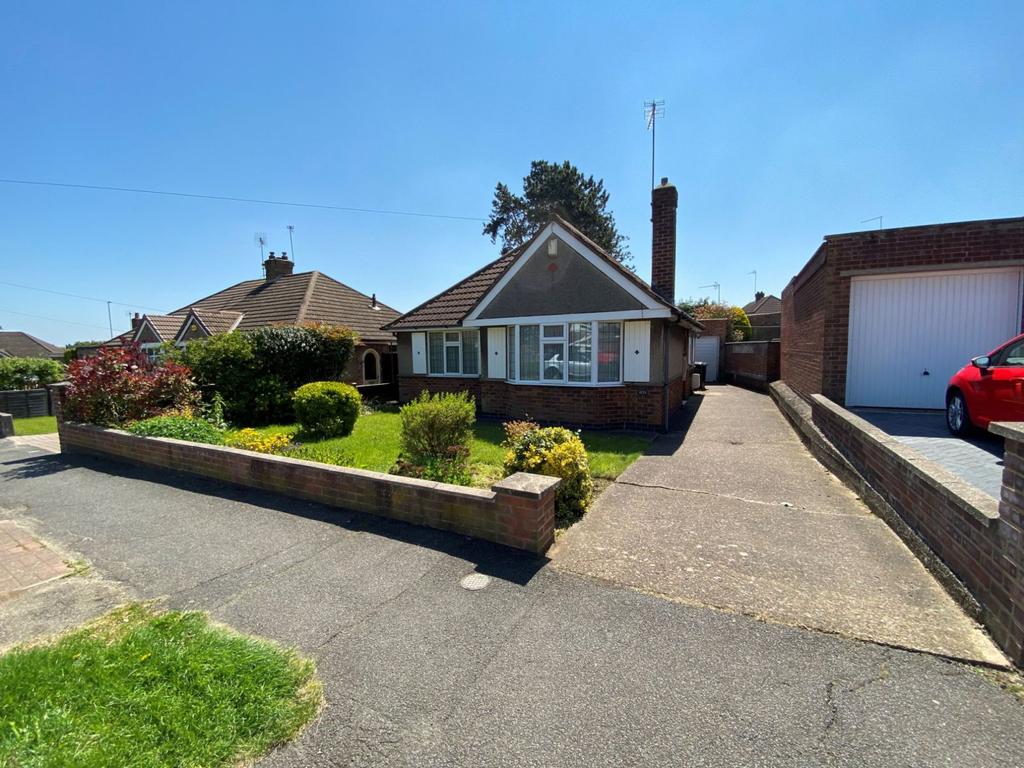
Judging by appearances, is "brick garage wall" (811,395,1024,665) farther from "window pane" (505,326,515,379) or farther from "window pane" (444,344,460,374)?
"window pane" (444,344,460,374)

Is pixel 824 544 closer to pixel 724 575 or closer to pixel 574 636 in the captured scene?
pixel 724 575

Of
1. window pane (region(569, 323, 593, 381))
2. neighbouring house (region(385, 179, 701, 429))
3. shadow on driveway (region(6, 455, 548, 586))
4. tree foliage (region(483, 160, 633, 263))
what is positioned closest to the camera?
shadow on driveway (region(6, 455, 548, 586))

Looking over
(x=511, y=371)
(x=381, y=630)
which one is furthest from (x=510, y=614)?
(x=511, y=371)

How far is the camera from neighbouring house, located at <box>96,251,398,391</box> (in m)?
18.0

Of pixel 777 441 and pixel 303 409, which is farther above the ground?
pixel 303 409

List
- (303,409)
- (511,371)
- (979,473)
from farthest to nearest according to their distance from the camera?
(511,371)
(303,409)
(979,473)

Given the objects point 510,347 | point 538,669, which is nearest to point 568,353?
point 510,347

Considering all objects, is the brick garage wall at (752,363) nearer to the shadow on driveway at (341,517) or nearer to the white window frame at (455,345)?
the white window frame at (455,345)

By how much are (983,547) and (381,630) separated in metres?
4.23

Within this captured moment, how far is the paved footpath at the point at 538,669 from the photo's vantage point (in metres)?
2.22

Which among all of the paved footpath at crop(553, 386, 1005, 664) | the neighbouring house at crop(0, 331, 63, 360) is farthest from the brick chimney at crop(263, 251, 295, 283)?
the neighbouring house at crop(0, 331, 63, 360)

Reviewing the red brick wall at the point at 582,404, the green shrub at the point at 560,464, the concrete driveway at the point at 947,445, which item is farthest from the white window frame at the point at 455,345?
the concrete driveway at the point at 947,445

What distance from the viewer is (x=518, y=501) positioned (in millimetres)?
4297

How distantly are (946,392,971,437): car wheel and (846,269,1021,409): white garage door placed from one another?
198 centimetres
